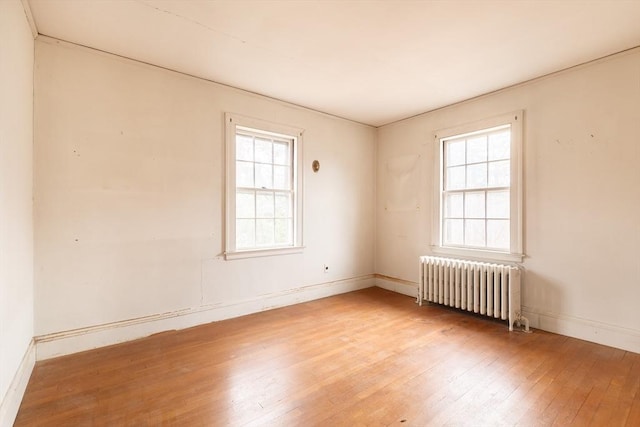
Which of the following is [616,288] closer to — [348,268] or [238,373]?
[348,268]

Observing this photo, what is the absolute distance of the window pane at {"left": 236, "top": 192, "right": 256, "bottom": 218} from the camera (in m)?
3.71

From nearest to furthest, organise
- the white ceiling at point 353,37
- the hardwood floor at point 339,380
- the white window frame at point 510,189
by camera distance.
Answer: the hardwood floor at point 339,380
the white ceiling at point 353,37
the white window frame at point 510,189

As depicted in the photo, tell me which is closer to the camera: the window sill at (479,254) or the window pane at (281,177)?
the window sill at (479,254)

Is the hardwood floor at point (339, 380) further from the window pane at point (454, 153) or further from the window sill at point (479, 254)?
the window pane at point (454, 153)

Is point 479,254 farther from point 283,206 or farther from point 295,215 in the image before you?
point 283,206

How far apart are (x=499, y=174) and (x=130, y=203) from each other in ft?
13.6

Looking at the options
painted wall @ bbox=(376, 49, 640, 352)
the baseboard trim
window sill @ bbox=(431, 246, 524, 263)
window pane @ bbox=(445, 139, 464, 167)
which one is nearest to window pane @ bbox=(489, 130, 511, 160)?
painted wall @ bbox=(376, 49, 640, 352)

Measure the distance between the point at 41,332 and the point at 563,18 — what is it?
4.88 m

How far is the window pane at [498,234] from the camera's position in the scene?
A: 357cm

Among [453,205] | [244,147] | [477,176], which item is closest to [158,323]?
[244,147]

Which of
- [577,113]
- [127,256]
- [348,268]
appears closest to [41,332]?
[127,256]

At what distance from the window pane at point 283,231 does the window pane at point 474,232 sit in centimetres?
239

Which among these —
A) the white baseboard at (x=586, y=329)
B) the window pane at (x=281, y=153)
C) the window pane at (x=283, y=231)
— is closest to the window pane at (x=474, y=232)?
the white baseboard at (x=586, y=329)

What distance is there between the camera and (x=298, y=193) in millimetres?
4188
